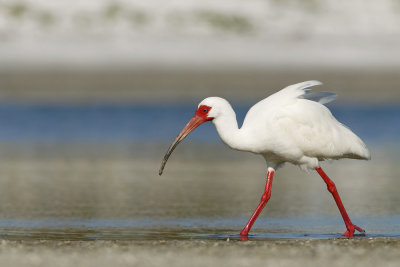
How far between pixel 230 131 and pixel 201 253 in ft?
8.37

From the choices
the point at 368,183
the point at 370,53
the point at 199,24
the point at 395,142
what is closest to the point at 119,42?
the point at 199,24

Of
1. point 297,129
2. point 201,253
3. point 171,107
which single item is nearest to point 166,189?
point 297,129

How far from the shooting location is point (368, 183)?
1645 cm

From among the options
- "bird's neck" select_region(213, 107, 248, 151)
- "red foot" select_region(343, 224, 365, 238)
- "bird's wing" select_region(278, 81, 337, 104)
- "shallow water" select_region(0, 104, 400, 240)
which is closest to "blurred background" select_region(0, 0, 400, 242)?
"shallow water" select_region(0, 104, 400, 240)

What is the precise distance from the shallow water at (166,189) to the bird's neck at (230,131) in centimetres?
98

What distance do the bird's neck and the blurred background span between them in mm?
991

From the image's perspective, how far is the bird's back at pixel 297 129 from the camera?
1246cm

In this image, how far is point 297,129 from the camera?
12695 mm

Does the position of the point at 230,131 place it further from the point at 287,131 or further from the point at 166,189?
the point at 166,189

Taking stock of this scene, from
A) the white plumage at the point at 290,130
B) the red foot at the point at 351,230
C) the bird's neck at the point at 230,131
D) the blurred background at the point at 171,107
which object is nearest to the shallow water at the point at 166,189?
the blurred background at the point at 171,107

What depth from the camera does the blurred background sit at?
13844mm

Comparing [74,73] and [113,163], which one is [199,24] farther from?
[113,163]

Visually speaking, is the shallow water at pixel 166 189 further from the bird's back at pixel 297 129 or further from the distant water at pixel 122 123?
the bird's back at pixel 297 129

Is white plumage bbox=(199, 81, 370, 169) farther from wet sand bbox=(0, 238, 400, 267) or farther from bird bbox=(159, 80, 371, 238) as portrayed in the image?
wet sand bbox=(0, 238, 400, 267)
